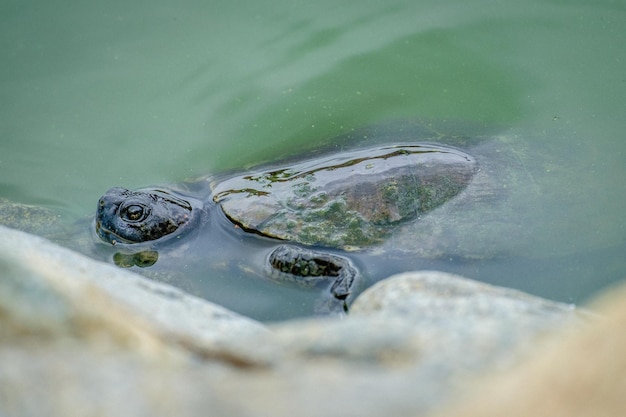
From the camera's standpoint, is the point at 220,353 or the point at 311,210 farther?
the point at 311,210

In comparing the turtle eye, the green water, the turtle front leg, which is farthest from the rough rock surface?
the green water

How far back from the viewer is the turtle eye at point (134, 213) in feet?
13.1

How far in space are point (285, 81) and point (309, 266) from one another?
178 cm

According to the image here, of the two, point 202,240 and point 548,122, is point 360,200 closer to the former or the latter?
point 202,240

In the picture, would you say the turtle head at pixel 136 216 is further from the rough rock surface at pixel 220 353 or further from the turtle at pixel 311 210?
the rough rock surface at pixel 220 353

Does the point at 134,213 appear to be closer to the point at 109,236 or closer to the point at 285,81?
the point at 109,236

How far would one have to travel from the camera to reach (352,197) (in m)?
3.71

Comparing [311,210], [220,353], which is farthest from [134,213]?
[220,353]

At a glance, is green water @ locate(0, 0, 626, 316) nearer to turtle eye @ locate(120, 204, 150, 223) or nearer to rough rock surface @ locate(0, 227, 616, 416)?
turtle eye @ locate(120, 204, 150, 223)

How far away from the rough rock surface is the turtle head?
1.62 meters

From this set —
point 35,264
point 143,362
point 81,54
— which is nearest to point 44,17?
point 81,54

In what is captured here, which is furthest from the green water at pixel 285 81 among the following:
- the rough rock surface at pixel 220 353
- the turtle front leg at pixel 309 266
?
the rough rock surface at pixel 220 353

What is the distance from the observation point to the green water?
4.46 meters

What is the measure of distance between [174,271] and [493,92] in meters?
2.48
